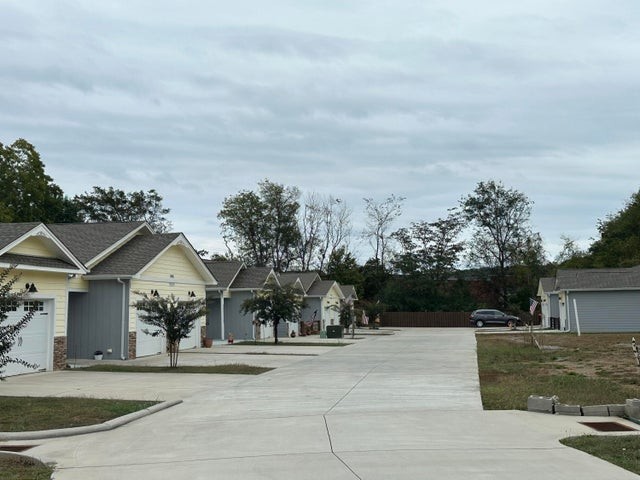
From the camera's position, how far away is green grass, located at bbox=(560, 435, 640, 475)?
7707 millimetres

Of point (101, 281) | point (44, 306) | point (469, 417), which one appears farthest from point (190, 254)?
point (469, 417)

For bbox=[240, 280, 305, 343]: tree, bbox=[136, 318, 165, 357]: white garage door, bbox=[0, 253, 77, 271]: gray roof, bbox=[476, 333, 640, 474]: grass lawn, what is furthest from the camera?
bbox=[240, 280, 305, 343]: tree

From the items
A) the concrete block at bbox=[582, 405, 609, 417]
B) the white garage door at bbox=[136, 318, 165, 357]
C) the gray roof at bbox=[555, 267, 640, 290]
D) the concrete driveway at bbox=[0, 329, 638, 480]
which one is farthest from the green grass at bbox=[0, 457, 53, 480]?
the gray roof at bbox=[555, 267, 640, 290]

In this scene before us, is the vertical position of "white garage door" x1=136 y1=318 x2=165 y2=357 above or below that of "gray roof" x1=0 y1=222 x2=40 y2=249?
below

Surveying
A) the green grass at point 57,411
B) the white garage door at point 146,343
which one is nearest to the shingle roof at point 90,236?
the white garage door at point 146,343

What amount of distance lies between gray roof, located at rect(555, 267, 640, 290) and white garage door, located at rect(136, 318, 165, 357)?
27.9m

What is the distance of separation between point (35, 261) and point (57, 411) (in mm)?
8557

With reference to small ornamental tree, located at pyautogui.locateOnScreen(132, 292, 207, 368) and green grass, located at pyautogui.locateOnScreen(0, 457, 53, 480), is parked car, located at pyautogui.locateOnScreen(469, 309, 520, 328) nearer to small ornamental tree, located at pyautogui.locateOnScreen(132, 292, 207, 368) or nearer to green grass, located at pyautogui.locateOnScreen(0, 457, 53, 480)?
small ornamental tree, located at pyautogui.locateOnScreen(132, 292, 207, 368)

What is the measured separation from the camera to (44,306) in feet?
66.1

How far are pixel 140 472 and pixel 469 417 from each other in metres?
5.85

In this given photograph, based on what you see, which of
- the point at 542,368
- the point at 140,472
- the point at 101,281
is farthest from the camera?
the point at 101,281

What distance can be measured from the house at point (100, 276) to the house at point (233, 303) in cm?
656

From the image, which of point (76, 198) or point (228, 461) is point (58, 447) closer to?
point (228, 461)

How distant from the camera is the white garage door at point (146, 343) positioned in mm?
25011
